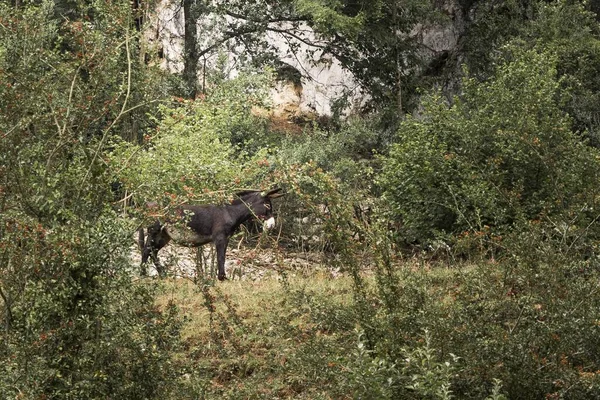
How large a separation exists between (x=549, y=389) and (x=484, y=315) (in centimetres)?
92

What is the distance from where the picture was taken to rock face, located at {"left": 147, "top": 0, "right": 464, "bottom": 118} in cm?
2758

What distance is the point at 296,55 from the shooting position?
30281 millimetres

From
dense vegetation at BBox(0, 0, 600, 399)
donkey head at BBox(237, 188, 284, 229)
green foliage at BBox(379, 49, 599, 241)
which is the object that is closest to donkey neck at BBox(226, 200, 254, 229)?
donkey head at BBox(237, 188, 284, 229)

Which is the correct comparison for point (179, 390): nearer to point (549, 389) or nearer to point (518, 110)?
point (549, 389)

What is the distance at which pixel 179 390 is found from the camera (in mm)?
9672

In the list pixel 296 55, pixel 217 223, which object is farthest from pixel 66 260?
pixel 296 55

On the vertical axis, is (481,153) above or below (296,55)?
below

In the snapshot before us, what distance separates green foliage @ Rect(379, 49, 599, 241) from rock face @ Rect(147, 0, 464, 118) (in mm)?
7774

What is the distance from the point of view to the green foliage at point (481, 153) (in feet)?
57.0

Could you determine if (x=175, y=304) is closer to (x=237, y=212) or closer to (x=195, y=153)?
(x=195, y=153)

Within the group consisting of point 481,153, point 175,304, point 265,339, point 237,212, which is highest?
point 481,153

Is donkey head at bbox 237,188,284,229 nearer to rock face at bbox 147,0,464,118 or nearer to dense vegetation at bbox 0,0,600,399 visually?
dense vegetation at bbox 0,0,600,399

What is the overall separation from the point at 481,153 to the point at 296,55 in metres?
12.3

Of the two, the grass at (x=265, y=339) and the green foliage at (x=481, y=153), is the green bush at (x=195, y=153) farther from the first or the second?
the green foliage at (x=481, y=153)
